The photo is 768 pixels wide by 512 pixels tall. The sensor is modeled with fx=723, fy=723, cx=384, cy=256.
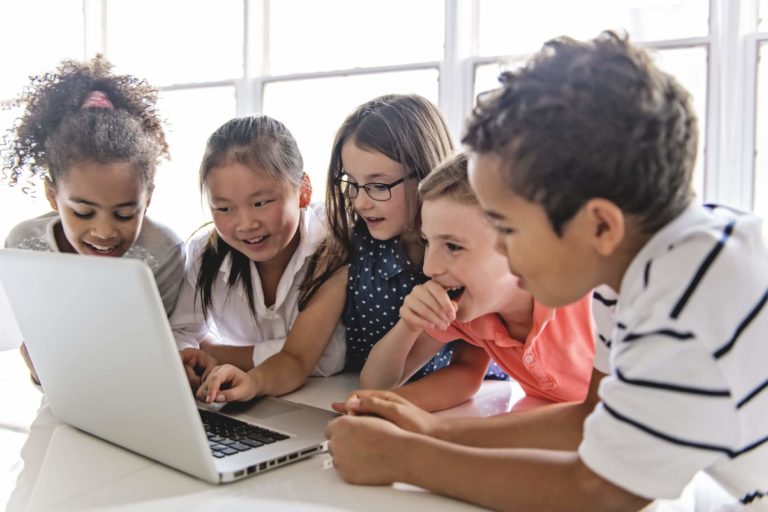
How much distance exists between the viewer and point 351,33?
330 centimetres

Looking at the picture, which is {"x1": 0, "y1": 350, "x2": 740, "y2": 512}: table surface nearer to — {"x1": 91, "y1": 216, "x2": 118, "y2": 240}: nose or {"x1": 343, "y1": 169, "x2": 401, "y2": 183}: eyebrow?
A: {"x1": 91, "y1": 216, "x2": 118, "y2": 240}: nose

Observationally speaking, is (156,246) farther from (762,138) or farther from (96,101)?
(762,138)

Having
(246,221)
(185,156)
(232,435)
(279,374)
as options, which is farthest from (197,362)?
(185,156)

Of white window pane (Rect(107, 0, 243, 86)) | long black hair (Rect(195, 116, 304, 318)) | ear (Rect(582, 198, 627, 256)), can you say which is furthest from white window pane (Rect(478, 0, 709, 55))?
ear (Rect(582, 198, 627, 256))

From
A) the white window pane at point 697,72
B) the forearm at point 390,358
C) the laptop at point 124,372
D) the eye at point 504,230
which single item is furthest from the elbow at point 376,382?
the white window pane at point 697,72

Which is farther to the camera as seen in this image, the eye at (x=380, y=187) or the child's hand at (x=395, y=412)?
the eye at (x=380, y=187)

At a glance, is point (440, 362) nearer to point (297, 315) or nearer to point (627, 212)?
point (297, 315)

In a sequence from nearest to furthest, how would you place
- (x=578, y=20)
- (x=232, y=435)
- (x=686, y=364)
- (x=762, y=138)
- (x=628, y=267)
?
(x=686, y=364) < (x=628, y=267) < (x=232, y=435) < (x=762, y=138) < (x=578, y=20)

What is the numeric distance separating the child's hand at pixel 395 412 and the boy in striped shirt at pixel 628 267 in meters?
0.14

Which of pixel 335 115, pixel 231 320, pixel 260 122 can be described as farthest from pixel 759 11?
pixel 231 320

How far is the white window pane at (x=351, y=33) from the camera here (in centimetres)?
310

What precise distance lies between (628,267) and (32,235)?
1.22m

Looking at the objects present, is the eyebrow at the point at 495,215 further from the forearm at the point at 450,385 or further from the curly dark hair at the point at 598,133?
the forearm at the point at 450,385

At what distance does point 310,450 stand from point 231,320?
26.8 inches
